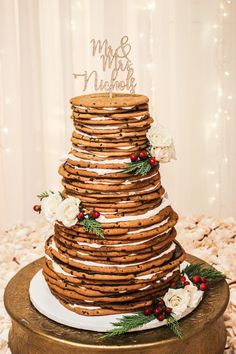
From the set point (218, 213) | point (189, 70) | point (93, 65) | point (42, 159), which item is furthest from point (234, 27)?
point (42, 159)

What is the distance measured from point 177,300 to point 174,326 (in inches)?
4.9

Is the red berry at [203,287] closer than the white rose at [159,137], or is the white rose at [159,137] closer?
the white rose at [159,137]

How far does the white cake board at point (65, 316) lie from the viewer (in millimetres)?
2434

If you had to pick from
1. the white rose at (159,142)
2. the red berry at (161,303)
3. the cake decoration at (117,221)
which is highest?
the white rose at (159,142)

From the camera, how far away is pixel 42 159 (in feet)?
15.2

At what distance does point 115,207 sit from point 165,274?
0.36m

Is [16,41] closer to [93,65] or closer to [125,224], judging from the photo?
[93,65]

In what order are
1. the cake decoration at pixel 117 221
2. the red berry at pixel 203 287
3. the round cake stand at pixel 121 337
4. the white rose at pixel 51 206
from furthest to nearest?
the red berry at pixel 203 287, the white rose at pixel 51 206, the cake decoration at pixel 117 221, the round cake stand at pixel 121 337

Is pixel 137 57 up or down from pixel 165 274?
up

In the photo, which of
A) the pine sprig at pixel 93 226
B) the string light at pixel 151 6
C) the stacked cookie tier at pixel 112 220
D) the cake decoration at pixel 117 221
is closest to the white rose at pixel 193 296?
the cake decoration at pixel 117 221

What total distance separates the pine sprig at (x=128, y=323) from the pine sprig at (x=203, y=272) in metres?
0.48

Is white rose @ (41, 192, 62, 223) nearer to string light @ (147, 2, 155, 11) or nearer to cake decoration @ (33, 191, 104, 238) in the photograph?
cake decoration @ (33, 191, 104, 238)

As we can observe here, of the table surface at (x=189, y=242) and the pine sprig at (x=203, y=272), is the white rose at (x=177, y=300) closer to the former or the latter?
the pine sprig at (x=203, y=272)

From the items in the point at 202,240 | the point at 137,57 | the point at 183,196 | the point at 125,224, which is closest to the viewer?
the point at 125,224
